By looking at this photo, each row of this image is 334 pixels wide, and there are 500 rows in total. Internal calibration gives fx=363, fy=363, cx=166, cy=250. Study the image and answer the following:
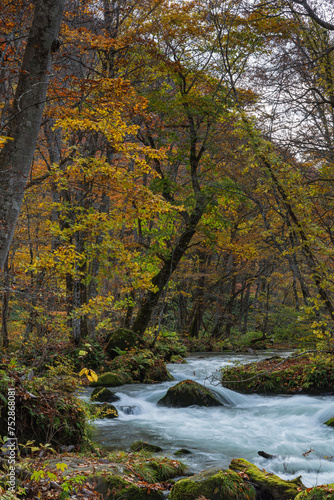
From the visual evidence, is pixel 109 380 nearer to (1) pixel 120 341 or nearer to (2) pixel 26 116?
(1) pixel 120 341

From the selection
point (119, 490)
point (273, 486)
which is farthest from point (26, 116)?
point (273, 486)

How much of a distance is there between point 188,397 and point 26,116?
24.1 feet

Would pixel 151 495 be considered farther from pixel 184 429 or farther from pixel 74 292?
pixel 74 292

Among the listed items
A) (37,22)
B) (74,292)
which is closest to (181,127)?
(74,292)

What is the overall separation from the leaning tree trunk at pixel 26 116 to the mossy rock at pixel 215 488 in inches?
130

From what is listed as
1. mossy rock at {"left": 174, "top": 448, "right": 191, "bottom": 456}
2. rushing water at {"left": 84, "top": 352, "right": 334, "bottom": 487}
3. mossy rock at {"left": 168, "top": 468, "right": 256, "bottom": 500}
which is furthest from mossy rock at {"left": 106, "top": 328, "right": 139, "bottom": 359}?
mossy rock at {"left": 168, "top": 468, "right": 256, "bottom": 500}

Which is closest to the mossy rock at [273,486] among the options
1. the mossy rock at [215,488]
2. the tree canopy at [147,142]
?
the mossy rock at [215,488]

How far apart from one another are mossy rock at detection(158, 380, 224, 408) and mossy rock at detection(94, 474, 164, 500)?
5.01 meters

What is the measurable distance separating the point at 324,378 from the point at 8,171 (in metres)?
9.06

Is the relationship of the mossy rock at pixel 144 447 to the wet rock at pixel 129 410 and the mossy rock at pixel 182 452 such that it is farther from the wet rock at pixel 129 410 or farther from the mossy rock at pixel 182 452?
the wet rock at pixel 129 410

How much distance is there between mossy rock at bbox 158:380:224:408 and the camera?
8984mm

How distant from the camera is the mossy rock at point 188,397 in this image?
29.5 feet

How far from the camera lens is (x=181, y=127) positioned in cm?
1232

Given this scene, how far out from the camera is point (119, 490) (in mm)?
3766
